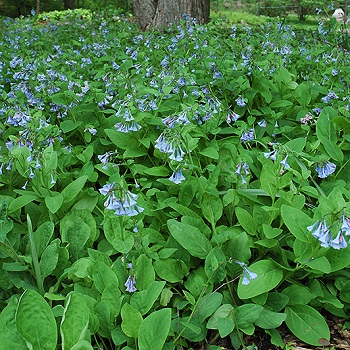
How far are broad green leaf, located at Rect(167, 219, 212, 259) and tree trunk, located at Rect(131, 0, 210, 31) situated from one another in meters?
4.60

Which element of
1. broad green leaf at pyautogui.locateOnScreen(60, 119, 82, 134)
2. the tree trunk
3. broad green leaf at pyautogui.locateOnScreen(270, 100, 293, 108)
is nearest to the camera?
broad green leaf at pyautogui.locateOnScreen(60, 119, 82, 134)

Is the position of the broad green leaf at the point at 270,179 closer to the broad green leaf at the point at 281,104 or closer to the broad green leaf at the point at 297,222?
the broad green leaf at the point at 297,222

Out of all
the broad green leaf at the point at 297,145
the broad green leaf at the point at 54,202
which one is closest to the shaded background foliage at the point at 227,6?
the broad green leaf at the point at 297,145

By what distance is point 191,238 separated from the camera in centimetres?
195

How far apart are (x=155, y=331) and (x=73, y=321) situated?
0.28m

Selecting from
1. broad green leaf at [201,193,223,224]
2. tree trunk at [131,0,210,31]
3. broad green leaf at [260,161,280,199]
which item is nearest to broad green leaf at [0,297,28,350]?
broad green leaf at [201,193,223,224]

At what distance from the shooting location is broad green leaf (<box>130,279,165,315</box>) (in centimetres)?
169

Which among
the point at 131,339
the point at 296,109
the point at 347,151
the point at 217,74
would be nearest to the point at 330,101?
the point at 296,109

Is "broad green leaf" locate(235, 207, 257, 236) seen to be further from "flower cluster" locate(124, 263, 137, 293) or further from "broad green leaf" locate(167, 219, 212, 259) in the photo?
"flower cluster" locate(124, 263, 137, 293)

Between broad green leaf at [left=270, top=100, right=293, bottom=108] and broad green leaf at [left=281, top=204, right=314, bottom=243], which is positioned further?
broad green leaf at [left=270, top=100, right=293, bottom=108]

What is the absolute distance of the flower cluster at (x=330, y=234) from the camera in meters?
1.50

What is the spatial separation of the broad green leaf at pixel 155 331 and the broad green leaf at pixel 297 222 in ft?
1.87

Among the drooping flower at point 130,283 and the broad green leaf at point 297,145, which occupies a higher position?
the broad green leaf at point 297,145

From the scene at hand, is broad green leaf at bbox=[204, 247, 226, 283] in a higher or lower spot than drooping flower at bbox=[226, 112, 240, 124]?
lower
